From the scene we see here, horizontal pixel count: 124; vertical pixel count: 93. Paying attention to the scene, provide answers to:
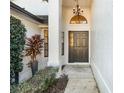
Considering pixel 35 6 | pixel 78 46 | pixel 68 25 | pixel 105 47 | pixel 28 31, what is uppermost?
pixel 35 6

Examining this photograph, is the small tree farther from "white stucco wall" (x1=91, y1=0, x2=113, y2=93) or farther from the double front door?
the double front door

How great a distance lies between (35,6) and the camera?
1653cm

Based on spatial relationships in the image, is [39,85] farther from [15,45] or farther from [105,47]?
[15,45]

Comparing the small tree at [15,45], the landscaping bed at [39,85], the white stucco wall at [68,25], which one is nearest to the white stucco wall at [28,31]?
the small tree at [15,45]

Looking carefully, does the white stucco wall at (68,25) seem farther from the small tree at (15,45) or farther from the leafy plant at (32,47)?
the small tree at (15,45)

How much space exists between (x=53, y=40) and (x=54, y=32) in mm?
398

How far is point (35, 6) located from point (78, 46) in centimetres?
446

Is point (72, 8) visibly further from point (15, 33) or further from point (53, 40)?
point (15, 33)

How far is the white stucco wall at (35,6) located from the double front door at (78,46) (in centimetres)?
266

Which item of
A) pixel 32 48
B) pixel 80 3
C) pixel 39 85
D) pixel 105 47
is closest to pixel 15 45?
pixel 39 85

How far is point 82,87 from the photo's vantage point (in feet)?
28.1

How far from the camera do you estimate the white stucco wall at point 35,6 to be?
16.4 meters
